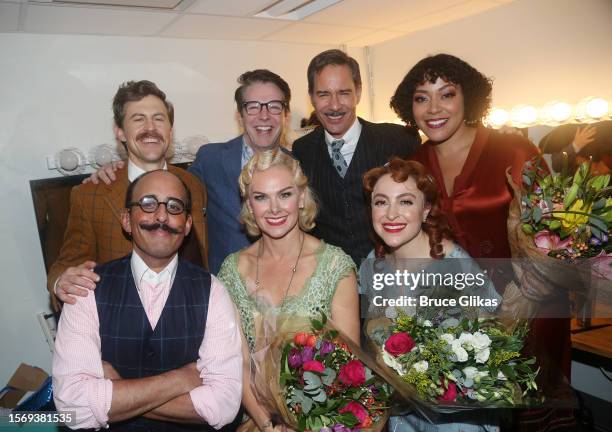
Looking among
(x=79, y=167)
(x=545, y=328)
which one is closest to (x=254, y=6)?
(x=79, y=167)

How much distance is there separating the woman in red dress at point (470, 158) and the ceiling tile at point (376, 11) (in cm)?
190

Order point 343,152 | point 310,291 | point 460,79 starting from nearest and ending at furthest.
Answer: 1. point 310,291
2. point 460,79
3. point 343,152

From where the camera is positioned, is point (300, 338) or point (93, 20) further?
point (93, 20)

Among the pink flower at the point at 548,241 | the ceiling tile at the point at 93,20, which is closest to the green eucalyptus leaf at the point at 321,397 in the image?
the pink flower at the point at 548,241

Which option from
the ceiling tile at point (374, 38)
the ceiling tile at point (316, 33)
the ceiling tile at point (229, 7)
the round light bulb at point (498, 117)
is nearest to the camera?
the ceiling tile at point (229, 7)

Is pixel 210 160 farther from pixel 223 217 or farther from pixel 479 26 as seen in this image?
pixel 479 26

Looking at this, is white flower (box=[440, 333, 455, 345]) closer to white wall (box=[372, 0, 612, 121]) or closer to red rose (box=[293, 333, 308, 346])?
red rose (box=[293, 333, 308, 346])

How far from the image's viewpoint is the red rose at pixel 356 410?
153cm

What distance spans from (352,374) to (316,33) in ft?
15.5

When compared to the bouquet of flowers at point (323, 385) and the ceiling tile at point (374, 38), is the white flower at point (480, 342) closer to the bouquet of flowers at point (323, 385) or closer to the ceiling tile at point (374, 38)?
the bouquet of flowers at point (323, 385)

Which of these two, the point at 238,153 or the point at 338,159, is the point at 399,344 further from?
the point at 238,153

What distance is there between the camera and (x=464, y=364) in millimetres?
1508

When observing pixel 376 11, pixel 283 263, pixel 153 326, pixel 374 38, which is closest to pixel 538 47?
pixel 376 11

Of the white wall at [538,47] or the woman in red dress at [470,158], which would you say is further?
the white wall at [538,47]
